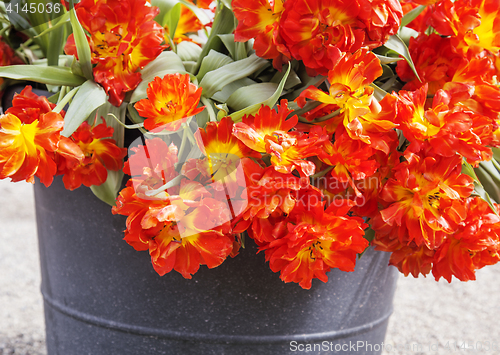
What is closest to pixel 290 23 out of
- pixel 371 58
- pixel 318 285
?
pixel 371 58

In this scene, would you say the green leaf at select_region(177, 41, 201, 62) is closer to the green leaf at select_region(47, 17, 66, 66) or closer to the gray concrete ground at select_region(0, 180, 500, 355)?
the green leaf at select_region(47, 17, 66, 66)

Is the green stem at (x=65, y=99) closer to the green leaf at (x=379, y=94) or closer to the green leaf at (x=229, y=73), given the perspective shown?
the green leaf at (x=229, y=73)

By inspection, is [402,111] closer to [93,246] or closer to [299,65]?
[299,65]

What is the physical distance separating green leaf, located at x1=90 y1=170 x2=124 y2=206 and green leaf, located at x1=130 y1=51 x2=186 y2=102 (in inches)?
3.1

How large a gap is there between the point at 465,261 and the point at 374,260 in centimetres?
12

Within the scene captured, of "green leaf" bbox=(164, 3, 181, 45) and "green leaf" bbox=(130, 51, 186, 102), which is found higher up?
"green leaf" bbox=(164, 3, 181, 45)

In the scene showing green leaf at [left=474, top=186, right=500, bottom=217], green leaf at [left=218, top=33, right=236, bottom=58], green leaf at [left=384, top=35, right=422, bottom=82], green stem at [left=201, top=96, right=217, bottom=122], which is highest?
green leaf at [left=384, top=35, right=422, bottom=82]

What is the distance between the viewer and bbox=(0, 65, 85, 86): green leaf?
15.7 inches

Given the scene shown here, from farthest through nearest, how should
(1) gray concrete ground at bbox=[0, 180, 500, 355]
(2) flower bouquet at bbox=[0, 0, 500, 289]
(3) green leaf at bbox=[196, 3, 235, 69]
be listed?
(1) gray concrete ground at bbox=[0, 180, 500, 355] < (3) green leaf at bbox=[196, 3, 235, 69] < (2) flower bouquet at bbox=[0, 0, 500, 289]

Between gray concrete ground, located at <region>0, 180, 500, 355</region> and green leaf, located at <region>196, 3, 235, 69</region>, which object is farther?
gray concrete ground, located at <region>0, 180, 500, 355</region>

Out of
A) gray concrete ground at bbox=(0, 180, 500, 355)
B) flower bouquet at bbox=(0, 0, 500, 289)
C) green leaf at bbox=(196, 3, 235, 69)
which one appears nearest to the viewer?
flower bouquet at bbox=(0, 0, 500, 289)

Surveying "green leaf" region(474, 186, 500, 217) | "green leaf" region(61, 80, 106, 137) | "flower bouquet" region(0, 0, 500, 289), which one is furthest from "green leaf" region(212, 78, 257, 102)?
"green leaf" region(474, 186, 500, 217)

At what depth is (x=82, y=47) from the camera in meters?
0.40

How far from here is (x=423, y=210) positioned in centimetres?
37
